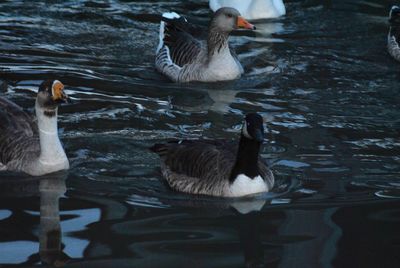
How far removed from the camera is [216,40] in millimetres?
15578

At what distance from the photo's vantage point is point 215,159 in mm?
10680

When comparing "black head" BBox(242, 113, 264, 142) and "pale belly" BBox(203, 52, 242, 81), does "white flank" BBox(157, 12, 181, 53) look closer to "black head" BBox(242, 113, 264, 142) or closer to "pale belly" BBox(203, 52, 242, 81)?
"pale belly" BBox(203, 52, 242, 81)

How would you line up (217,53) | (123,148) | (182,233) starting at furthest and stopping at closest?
(217,53) < (123,148) < (182,233)

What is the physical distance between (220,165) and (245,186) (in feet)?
1.43

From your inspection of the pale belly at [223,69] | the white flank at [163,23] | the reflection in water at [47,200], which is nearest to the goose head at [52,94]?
the reflection in water at [47,200]

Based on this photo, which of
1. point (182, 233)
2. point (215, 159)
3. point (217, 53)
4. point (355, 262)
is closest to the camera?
point (355, 262)

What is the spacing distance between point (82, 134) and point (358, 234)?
4.12 m

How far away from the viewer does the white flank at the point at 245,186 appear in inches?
405

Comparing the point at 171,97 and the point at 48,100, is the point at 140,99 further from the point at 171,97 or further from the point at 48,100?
the point at 48,100

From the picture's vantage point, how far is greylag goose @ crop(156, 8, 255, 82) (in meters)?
15.5

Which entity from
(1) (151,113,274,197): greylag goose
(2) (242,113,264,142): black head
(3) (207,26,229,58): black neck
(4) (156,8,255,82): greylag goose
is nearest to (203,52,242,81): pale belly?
(4) (156,8,255,82): greylag goose

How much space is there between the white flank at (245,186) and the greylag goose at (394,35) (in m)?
7.03

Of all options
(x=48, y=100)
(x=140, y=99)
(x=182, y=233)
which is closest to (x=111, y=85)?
(x=140, y=99)

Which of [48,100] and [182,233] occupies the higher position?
[48,100]
